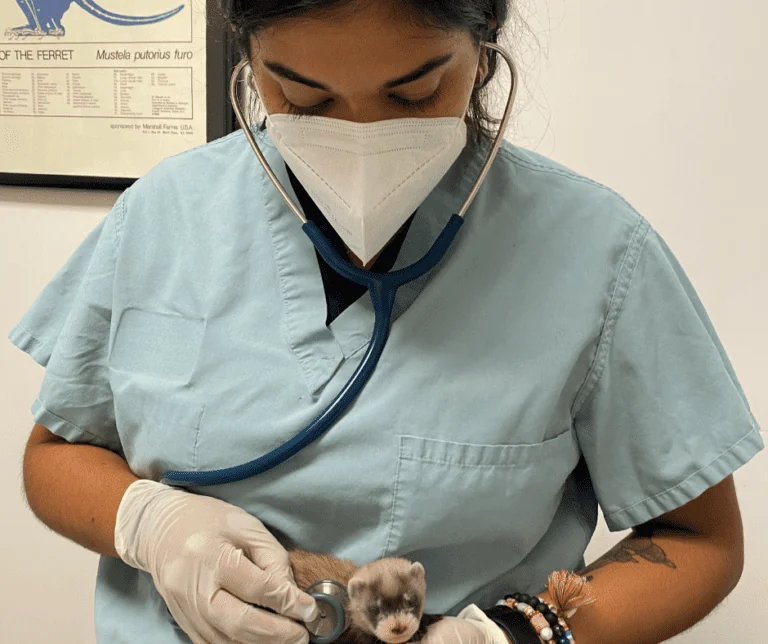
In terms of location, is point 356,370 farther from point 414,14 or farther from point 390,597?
point 414,14

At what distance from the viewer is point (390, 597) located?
2.58ft

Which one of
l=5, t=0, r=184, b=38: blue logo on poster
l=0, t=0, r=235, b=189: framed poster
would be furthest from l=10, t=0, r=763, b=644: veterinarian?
l=5, t=0, r=184, b=38: blue logo on poster

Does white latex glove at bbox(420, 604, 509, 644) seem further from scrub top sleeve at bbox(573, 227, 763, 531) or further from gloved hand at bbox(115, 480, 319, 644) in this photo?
scrub top sleeve at bbox(573, 227, 763, 531)

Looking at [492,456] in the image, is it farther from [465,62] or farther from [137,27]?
[137,27]

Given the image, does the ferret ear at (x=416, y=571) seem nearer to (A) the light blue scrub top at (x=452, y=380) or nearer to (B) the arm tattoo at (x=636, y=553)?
(A) the light blue scrub top at (x=452, y=380)

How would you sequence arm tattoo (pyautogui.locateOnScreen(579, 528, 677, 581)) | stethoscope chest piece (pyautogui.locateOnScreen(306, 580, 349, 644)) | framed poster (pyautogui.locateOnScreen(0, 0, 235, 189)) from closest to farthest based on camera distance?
stethoscope chest piece (pyautogui.locateOnScreen(306, 580, 349, 644))
arm tattoo (pyautogui.locateOnScreen(579, 528, 677, 581))
framed poster (pyautogui.locateOnScreen(0, 0, 235, 189))

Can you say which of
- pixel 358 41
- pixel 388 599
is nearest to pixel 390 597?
pixel 388 599

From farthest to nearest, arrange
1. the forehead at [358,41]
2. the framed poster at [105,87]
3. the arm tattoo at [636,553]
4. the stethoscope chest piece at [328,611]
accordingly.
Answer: the framed poster at [105,87], the arm tattoo at [636,553], the stethoscope chest piece at [328,611], the forehead at [358,41]

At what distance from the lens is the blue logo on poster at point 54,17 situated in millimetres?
1603

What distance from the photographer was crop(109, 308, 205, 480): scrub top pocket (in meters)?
0.90

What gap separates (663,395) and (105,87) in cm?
132

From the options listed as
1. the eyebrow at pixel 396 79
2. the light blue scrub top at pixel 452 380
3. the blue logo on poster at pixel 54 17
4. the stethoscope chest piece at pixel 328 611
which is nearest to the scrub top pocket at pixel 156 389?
the light blue scrub top at pixel 452 380

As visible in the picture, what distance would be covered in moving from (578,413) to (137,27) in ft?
4.05

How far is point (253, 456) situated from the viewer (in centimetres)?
88
